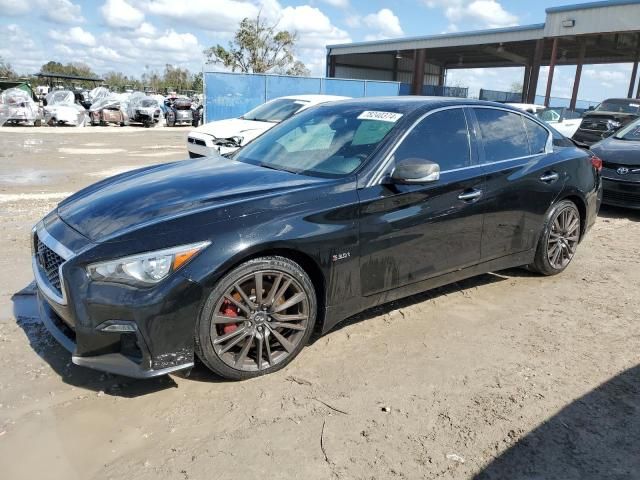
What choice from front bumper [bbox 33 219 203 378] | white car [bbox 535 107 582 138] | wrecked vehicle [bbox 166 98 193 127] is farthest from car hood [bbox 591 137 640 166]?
wrecked vehicle [bbox 166 98 193 127]

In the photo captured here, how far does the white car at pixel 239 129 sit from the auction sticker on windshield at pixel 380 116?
18.1ft

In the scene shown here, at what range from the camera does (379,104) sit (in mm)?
4215

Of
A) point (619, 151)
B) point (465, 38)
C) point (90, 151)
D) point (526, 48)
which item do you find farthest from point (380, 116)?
point (526, 48)

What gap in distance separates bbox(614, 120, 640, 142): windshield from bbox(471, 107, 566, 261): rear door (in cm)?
507

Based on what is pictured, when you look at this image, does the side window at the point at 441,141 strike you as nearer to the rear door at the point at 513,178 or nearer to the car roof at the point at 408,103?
the car roof at the point at 408,103

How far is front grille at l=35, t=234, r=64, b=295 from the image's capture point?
9.84 feet

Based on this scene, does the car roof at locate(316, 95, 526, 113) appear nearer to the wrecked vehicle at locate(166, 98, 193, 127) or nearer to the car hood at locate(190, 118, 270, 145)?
the car hood at locate(190, 118, 270, 145)

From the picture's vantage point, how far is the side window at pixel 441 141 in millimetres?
3828

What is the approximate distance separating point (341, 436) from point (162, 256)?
4.32 feet

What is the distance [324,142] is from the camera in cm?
402

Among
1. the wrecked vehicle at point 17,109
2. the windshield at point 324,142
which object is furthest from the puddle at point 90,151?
the windshield at point 324,142

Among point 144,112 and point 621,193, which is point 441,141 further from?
point 144,112

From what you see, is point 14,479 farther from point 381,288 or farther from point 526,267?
point 526,267

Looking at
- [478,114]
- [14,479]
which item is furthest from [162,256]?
[478,114]
